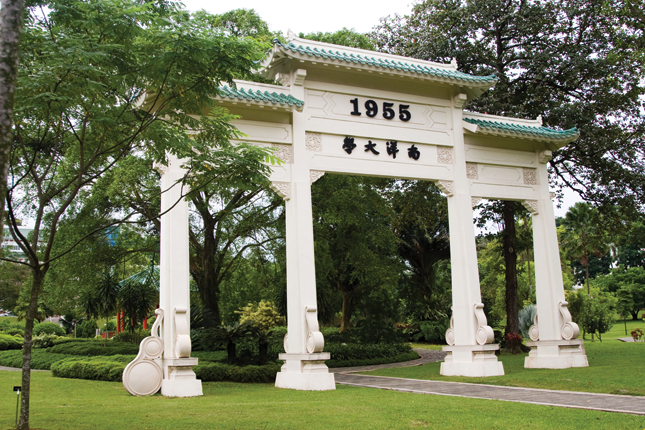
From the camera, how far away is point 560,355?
1327 cm

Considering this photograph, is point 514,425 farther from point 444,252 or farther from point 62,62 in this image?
point 444,252

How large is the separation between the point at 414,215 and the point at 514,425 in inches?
489

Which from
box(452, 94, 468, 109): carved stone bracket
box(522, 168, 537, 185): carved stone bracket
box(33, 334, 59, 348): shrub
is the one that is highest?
box(452, 94, 468, 109): carved stone bracket

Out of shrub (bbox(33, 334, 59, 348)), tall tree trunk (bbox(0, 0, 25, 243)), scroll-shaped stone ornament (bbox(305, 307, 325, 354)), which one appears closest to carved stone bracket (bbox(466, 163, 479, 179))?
scroll-shaped stone ornament (bbox(305, 307, 325, 354))

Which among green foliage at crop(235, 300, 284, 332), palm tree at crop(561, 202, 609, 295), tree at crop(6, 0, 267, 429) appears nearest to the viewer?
tree at crop(6, 0, 267, 429)

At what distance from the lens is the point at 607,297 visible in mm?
40219

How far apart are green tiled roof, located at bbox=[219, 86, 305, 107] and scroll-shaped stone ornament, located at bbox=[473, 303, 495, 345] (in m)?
5.95

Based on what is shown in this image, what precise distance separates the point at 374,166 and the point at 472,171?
2767mm

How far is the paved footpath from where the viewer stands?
7.66m

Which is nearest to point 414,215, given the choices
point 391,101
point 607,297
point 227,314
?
point 391,101

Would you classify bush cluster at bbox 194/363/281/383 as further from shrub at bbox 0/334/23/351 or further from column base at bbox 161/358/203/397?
shrub at bbox 0/334/23/351

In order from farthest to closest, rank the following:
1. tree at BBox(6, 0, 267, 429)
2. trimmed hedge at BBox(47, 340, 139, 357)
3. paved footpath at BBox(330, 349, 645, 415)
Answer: trimmed hedge at BBox(47, 340, 139, 357)
paved footpath at BBox(330, 349, 645, 415)
tree at BBox(6, 0, 267, 429)

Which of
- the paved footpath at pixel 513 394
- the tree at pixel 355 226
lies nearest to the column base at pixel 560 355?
the paved footpath at pixel 513 394

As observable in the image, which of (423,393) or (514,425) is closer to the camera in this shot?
(514,425)
